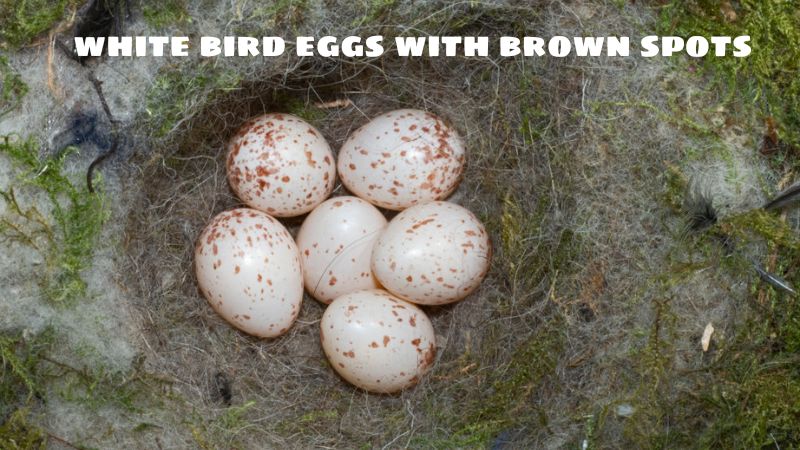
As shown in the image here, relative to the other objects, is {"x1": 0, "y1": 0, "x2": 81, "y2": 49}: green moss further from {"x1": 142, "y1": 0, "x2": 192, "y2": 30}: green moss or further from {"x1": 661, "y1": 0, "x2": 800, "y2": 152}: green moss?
{"x1": 661, "y1": 0, "x2": 800, "y2": 152}: green moss

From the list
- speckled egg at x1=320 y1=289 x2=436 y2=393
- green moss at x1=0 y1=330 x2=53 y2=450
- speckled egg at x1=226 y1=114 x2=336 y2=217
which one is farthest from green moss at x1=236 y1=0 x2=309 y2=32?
green moss at x1=0 y1=330 x2=53 y2=450

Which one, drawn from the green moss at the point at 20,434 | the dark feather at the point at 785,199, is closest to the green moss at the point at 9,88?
the green moss at the point at 20,434

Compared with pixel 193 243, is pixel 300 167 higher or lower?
higher

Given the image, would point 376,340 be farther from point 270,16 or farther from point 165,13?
point 165,13

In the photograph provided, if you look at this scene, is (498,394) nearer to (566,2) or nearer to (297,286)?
(297,286)

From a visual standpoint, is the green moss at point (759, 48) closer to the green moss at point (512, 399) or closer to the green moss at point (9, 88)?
the green moss at point (512, 399)

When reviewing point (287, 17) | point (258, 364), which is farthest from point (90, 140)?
point (258, 364)
